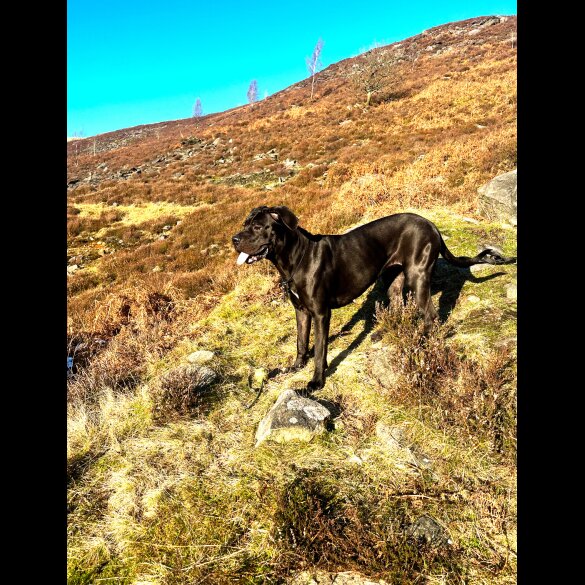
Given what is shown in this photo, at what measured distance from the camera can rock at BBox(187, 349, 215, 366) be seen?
446cm

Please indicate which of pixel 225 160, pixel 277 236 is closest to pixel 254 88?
pixel 225 160

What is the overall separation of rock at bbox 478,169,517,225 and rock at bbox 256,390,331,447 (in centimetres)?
616

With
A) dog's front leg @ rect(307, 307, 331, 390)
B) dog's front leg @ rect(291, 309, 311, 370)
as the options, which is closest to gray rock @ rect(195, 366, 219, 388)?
dog's front leg @ rect(291, 309, 311, 370)

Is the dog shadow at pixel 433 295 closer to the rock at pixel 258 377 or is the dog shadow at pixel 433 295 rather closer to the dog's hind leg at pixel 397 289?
the dog's hind leg at pixel 397 289

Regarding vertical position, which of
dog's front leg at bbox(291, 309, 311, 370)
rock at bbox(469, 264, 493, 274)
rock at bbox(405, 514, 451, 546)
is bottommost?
rock at bbox(405, 514, 451, 546)

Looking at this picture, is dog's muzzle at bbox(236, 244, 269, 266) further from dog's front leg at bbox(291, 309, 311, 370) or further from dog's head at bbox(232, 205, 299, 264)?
dog's front leg at bbox(291, 309, 311, 370)

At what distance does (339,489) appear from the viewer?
243cm

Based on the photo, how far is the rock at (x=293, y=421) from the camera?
294 centimetres

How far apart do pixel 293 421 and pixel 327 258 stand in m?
1.85

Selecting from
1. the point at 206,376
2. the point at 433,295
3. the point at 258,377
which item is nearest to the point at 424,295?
the point at 433,295
